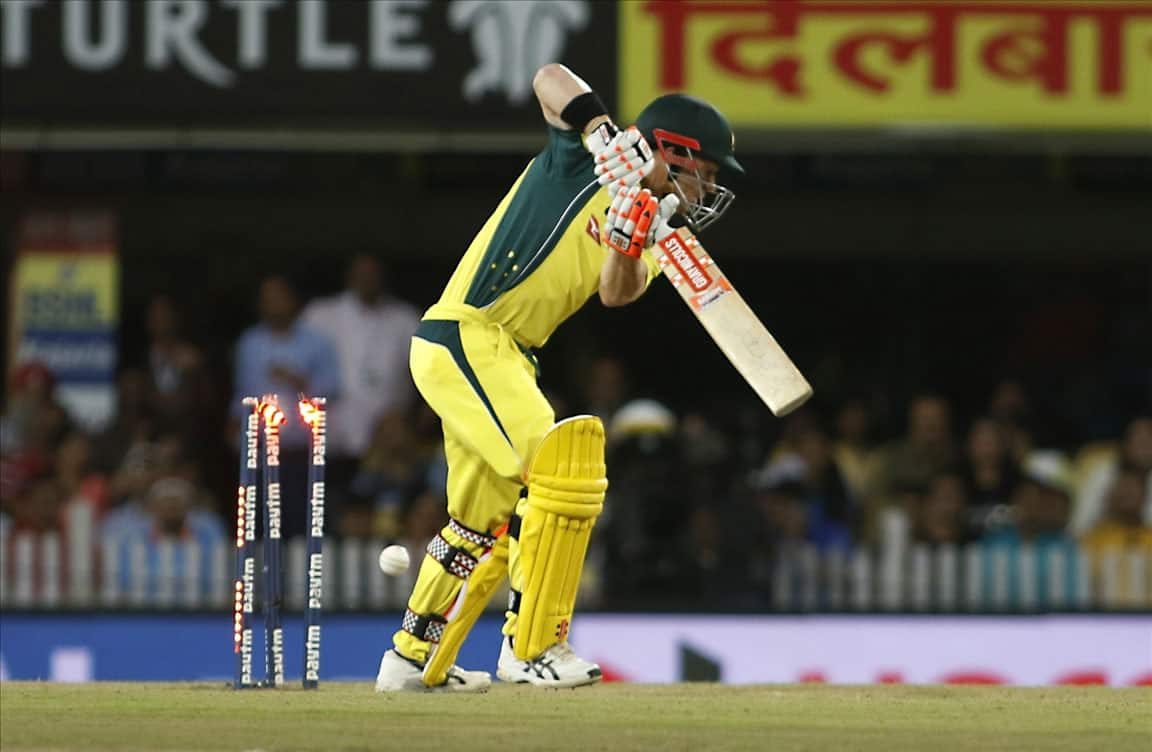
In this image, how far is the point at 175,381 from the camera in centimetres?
1131

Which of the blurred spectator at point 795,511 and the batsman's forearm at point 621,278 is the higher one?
the batsman's forearm at point 621,278

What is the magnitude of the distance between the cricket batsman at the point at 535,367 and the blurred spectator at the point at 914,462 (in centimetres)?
426

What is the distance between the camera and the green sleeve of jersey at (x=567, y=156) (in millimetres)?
6488

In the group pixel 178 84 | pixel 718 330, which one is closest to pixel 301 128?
pixel 178 84

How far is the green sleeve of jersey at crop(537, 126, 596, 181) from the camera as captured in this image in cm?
649

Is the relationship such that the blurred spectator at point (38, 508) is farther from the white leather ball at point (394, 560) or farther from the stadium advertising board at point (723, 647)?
the white leather ball at point (394, 560)

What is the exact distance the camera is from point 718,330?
6.34 m

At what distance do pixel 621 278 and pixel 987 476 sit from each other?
4.56 meters

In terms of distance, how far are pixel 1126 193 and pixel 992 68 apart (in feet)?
9.12

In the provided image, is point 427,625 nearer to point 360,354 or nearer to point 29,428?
point 360,354

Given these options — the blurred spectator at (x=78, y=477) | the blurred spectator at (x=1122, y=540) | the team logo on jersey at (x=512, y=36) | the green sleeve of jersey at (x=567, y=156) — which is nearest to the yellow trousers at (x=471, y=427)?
the green sleeve of jersey at (x=567, y=156)


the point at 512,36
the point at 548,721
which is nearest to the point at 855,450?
the point at 512,36

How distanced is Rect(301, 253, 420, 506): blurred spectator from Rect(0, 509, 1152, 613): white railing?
2.94 ft

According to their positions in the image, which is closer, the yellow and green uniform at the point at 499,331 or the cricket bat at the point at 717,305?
the cricket bat at the point at 717,305
